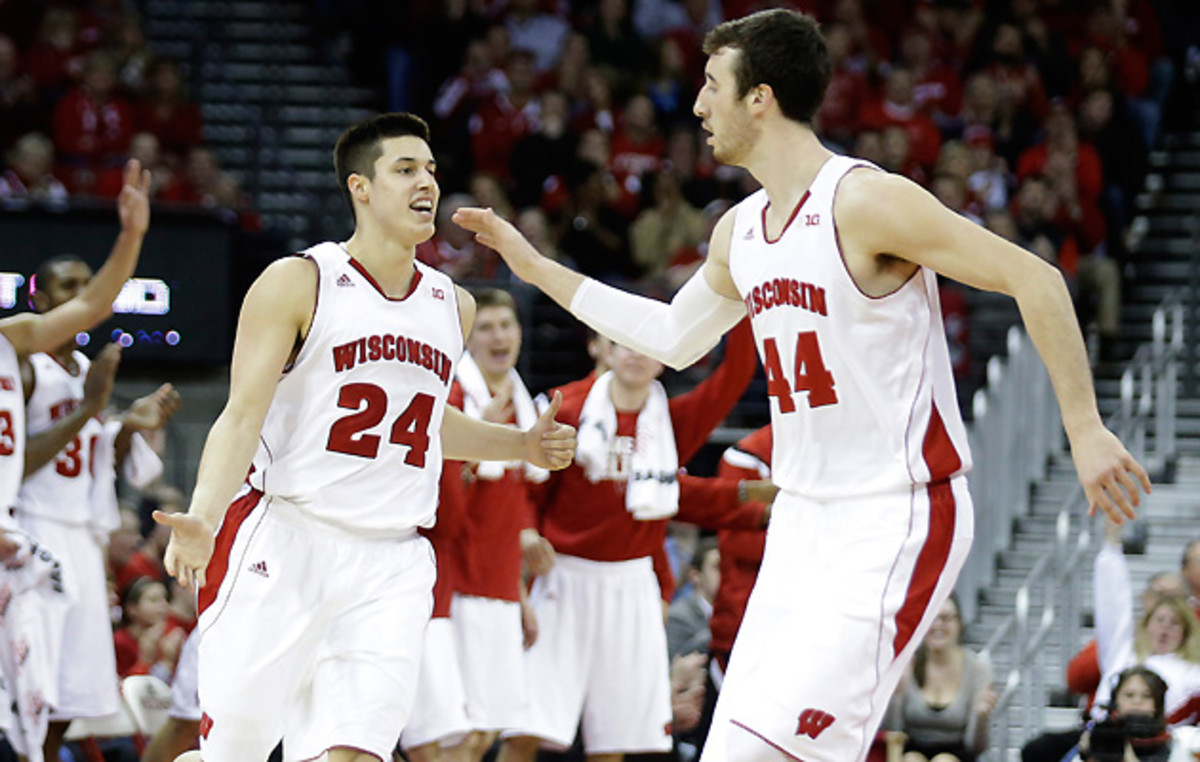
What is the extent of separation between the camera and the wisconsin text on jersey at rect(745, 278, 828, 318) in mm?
5250

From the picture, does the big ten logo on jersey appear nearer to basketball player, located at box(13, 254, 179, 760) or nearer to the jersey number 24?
basketball player, located at box(13, 254, 179, 760)

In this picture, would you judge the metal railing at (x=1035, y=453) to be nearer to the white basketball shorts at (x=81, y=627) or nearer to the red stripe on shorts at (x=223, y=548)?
the white basketball shorts at (x=81, y=627)

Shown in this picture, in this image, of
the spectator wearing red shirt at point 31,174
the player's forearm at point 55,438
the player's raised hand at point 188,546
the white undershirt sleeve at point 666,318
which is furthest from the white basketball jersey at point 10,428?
the spectator wearing red shirt at point 31,174

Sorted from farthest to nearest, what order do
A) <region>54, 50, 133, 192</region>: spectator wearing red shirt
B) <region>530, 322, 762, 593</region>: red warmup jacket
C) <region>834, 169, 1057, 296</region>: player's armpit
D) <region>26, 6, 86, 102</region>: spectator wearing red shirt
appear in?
<region>26, 6, 86, 102</region>: spectator wearing red shirt
<region>54, 50, 133, 192</region>: spectator wearing red shirt
<region>530, 322, 762, 593</region>: red warmup jacket
<region>834, 169, 1057, 296</region>: player's armpit

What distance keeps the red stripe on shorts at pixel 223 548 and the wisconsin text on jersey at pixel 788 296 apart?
186cm

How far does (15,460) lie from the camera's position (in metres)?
8.57

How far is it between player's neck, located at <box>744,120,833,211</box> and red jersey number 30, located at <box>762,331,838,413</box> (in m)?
0.39

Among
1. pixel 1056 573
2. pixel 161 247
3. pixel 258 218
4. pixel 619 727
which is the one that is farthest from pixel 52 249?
pixel 1056 573

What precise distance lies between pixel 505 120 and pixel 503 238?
32.5 ft

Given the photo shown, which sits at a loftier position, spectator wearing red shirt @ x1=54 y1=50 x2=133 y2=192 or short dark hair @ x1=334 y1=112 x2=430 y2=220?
spectator wearing red shirt @ x1=54 y1=50 x2=133 y2=192

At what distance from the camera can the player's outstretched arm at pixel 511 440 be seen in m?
6.59

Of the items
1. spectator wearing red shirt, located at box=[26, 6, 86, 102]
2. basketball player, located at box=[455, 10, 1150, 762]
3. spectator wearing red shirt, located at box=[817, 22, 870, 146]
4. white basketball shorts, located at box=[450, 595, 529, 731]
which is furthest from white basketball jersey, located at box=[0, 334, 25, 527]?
spectator wearing red shirt, located at box=[817, 22, 870, 146]

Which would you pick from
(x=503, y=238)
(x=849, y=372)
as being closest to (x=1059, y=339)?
(x=849, y=372)

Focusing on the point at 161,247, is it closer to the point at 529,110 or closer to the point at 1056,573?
the point at 529,110
